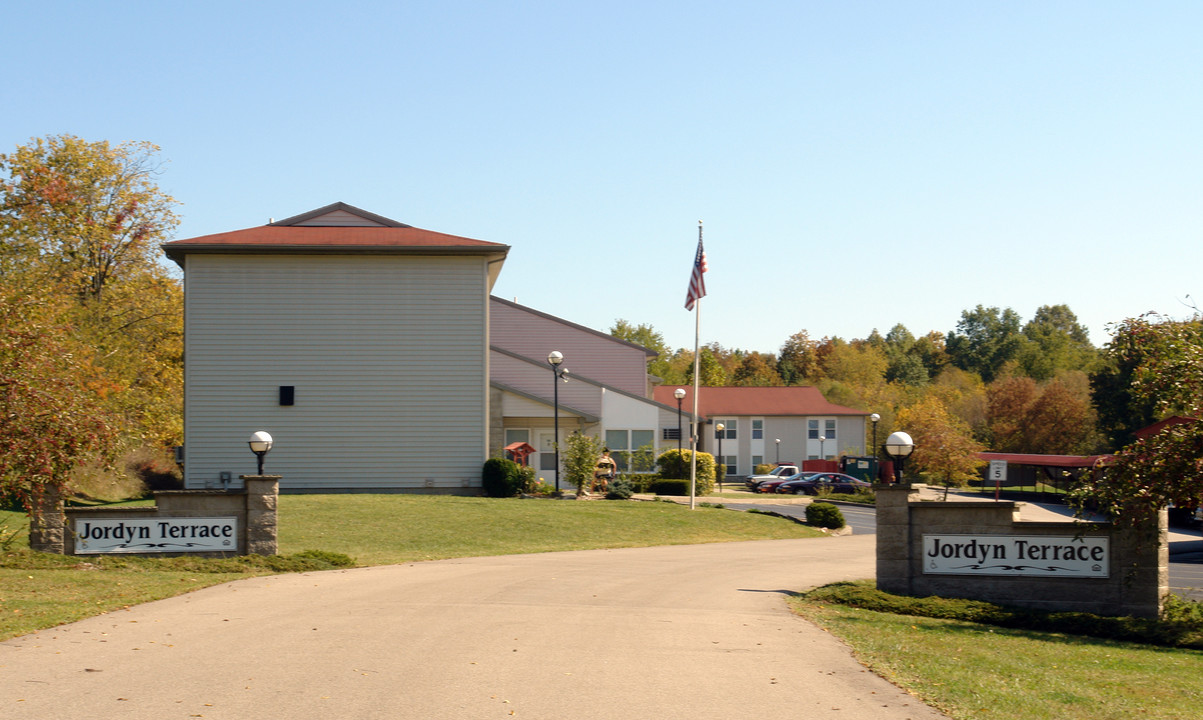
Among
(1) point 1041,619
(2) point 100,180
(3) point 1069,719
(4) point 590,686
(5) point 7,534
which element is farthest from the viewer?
(2) point 100,180

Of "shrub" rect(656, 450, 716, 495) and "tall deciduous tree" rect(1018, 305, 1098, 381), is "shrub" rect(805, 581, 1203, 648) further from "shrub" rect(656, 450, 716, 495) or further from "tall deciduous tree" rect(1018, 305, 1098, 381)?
"tall deciduous tree" rect(1018, 305, 1098, 381)

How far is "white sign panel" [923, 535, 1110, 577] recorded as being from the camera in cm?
1304

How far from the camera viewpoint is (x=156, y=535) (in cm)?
1520

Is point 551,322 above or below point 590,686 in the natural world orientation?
above

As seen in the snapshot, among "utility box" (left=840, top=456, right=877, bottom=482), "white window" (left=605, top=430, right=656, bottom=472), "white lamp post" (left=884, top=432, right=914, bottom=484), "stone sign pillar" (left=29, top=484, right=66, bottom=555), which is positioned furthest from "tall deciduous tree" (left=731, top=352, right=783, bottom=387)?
"stone sign pillar" (left=29, top=484, right=66, bottom=555)

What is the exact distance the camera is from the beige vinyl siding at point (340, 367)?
94.7ft

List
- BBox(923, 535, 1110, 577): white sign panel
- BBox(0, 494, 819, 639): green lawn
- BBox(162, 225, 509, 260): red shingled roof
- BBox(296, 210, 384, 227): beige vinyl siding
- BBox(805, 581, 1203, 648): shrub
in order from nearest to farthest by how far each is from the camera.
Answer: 1. BBox(0, 494, 819, 639): green lawn
2. BBox(805, 581, 1203, 648): shrub
3. BBox(923, 535, 1110, 577): white sign panel
4. BBox(162, 225, 509, 260): red shingled roof
5. BBox(296, 210, 384, 227): beige vinyl siding

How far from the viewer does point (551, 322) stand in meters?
46.9

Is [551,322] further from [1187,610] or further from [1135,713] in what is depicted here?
[1135,713]

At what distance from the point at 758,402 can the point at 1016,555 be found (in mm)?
52363

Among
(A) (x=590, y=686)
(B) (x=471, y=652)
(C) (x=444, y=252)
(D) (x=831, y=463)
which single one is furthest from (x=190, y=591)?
(D) (x=831, y=463)

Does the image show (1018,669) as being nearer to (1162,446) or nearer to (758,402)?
(1162,446)

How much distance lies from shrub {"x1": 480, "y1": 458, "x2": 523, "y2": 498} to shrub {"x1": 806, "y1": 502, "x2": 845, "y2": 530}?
835cm

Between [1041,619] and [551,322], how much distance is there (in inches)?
1411
